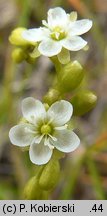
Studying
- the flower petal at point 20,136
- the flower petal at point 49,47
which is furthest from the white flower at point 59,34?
the flower petal at point 20,136

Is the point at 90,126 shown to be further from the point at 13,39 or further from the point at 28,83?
the point at 13,39

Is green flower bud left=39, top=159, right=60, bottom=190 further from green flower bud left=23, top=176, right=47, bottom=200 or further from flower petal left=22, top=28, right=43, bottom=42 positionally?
flower petal left=22, top=28, right=43, bottom=42

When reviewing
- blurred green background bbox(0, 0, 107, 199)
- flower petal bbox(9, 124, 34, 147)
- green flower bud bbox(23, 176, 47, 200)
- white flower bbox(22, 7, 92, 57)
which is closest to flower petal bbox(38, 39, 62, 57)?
white flower bbox(22, 7, 92, 57)

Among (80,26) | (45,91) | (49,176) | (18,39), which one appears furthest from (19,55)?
(45,91)

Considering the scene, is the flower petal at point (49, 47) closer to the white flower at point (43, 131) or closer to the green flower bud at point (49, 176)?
the white flower at point (43, 131)

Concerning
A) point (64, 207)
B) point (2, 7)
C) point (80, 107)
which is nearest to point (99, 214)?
point (64, 207)

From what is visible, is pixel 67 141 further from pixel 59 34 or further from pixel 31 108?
pixel 59 34
